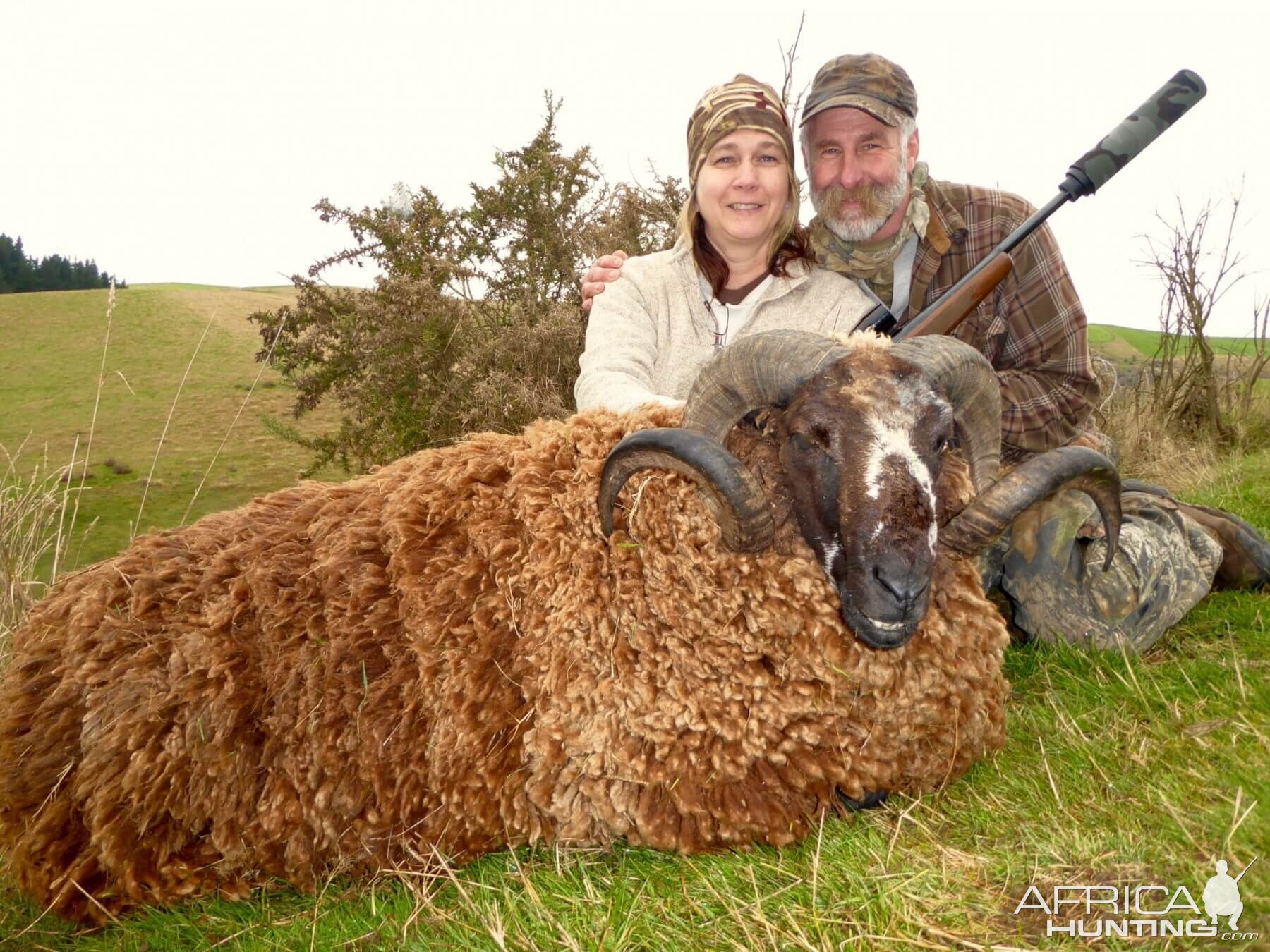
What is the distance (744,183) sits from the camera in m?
3.90

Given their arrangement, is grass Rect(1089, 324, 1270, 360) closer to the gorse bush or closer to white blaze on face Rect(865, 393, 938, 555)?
the gorse bush

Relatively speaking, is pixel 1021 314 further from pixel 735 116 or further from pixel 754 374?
pixel 754 374

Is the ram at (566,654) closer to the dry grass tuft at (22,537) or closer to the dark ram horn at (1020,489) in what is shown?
the dark ram horn at (1020,489)

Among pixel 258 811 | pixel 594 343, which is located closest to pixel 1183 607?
pixel 594 343

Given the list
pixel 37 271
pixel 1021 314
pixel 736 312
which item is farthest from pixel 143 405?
pixel 37 271

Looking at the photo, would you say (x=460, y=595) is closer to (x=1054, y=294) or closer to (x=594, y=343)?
(x=594, y=343)

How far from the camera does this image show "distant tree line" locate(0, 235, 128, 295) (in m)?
33.7

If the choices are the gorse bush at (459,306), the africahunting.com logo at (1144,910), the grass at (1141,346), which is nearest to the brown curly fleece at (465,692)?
the africahunting.com logo at (1144,910)

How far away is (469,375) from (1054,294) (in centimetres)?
628

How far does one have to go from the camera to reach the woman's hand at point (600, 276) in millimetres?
4523

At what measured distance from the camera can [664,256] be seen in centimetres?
442

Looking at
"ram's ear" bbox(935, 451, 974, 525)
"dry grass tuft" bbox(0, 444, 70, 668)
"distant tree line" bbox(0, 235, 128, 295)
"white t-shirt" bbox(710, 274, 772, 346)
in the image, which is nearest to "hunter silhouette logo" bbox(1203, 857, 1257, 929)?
"ram's ear" bbox(935, 451, 974, 525)

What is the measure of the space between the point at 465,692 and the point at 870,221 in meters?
3.21

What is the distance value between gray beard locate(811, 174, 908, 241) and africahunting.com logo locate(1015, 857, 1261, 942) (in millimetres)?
3266
